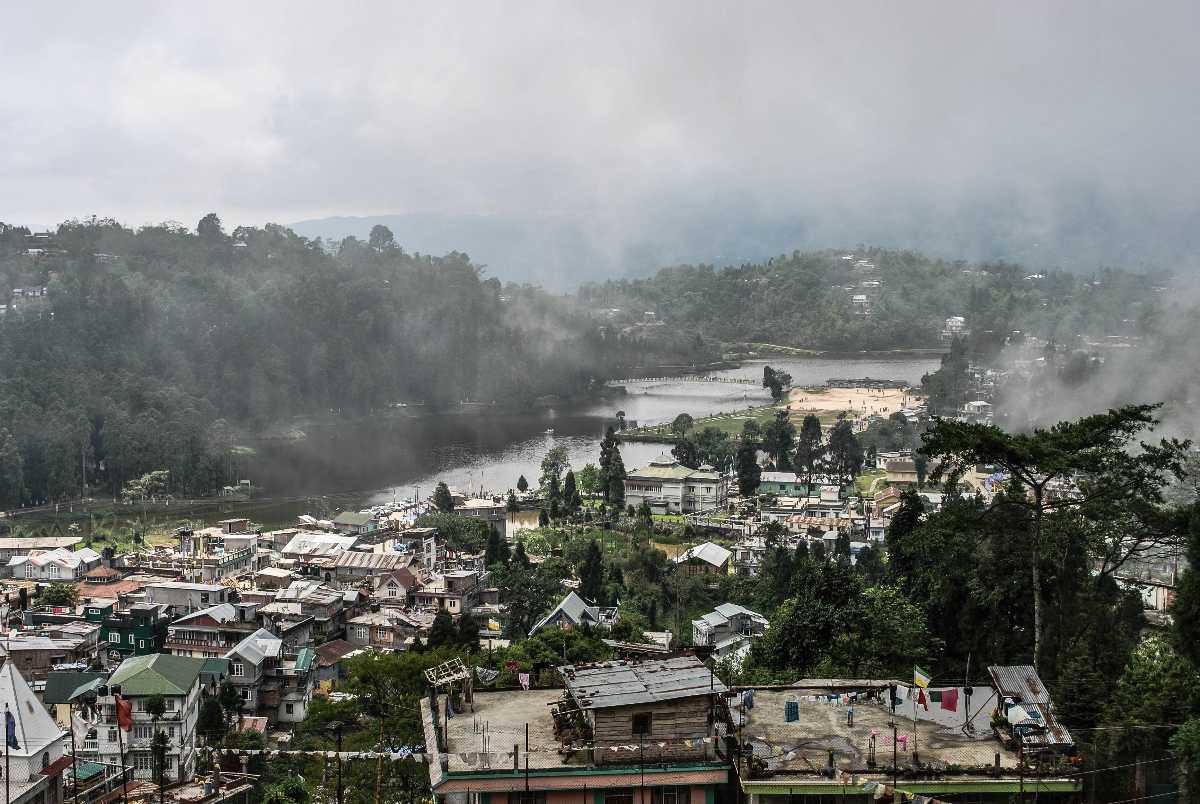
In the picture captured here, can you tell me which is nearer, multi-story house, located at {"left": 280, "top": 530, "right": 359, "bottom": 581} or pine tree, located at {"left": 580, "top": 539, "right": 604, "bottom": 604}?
pine tree, located at {"left": 580, "top": 539, "right": 604, "bottom": 604}

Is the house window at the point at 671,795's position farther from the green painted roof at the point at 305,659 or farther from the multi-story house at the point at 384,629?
the multi-story house at the point at 384,629

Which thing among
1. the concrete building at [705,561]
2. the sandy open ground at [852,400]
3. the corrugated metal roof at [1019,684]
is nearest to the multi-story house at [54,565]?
the concrete building at [705,561]

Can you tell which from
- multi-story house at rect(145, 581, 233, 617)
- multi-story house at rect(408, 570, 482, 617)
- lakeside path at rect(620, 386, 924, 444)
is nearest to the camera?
multi-story house at rect(145, 581, 233, 617)

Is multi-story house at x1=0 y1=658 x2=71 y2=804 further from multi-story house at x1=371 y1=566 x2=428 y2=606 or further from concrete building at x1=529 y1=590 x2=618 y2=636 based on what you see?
multi-story house at x1=371 y1=566 x2=428 y2=606

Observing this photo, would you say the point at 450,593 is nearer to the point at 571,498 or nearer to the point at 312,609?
the point at 312,609

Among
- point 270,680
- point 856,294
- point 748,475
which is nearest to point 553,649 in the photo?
point 270,680

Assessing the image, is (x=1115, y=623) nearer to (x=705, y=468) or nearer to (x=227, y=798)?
(x=227, y=798)

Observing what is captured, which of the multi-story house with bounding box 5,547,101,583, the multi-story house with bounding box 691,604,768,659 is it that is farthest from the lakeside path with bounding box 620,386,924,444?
the multi-story house with bounding box 691,604,768,659
